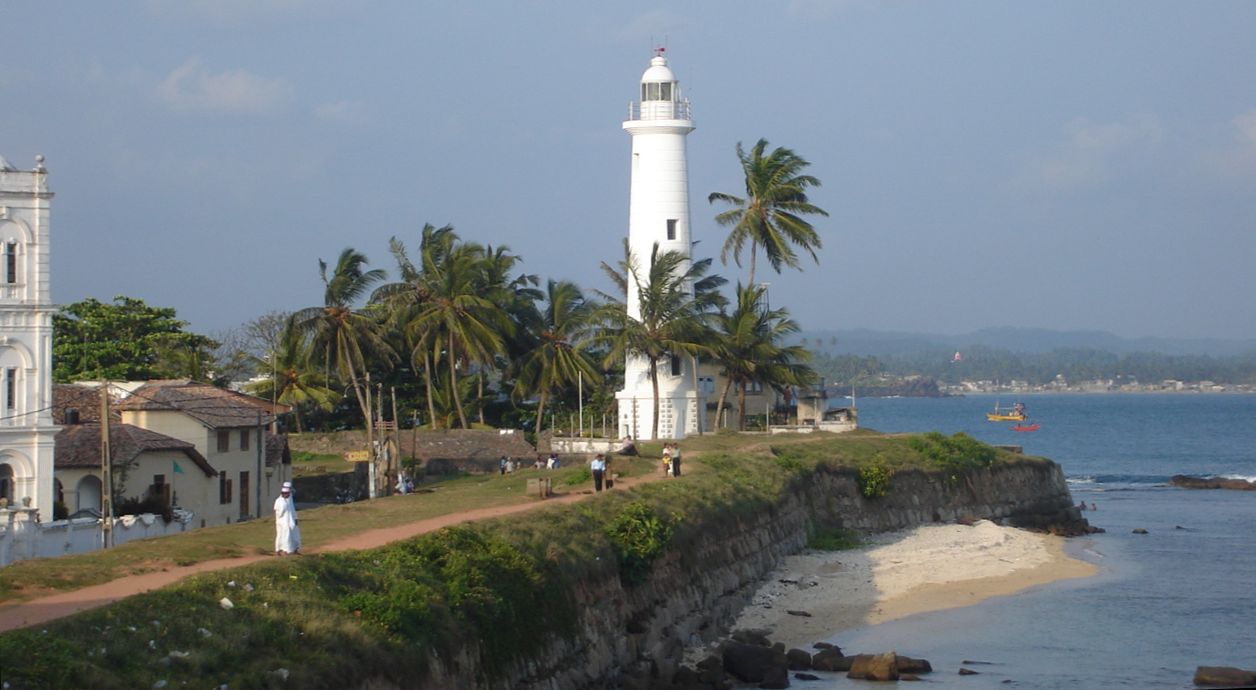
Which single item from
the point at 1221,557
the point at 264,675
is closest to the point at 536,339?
the point at 1221,557

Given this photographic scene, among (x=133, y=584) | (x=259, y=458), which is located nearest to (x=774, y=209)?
(x=259, y=458)

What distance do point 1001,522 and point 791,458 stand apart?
1158 cm

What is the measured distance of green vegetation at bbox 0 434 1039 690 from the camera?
14.6 metres

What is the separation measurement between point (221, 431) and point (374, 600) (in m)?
22.0

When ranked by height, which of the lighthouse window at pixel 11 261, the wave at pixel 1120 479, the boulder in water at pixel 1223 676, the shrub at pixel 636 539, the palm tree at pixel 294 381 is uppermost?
the lighthouse window at pixel 11 261

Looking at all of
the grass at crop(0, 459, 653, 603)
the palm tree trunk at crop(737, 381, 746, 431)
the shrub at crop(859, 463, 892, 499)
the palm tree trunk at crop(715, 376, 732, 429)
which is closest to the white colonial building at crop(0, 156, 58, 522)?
the grass at crop(0, 459, 653, 603)

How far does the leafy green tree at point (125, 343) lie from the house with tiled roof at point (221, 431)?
12069 mm

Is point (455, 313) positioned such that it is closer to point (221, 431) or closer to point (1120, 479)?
point (221, 431)

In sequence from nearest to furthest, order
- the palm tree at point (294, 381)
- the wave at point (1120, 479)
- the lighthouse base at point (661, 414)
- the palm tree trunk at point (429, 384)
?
the lighthouse base at point (661, 414) < the palm tree at point (294, 381) < the palm tree trunk at point (429, 384) < the wave at point (1120, 479)

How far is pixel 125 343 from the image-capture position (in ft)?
182

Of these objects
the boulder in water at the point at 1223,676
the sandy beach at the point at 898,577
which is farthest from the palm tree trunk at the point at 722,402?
the boulder in water at the point at 1223,676

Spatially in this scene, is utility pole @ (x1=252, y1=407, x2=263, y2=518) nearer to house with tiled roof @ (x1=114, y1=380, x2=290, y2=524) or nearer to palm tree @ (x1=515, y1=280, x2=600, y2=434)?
house with tiled roof @ (x1=114, y1=380, x2=290, y2=524)

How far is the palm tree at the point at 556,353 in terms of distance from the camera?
56250mm

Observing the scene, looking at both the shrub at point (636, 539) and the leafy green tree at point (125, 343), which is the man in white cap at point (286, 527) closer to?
the shrub at point (636, 539)
